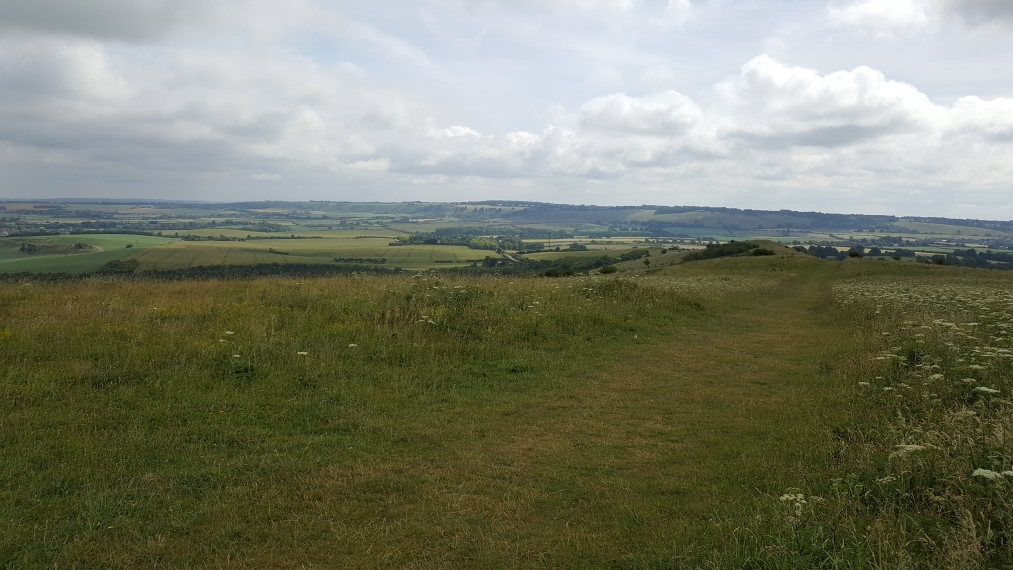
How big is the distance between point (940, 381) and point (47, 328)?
1660 centimetres

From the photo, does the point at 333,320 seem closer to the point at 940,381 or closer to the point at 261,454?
the point at 261,454

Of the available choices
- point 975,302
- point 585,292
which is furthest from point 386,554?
point 975,302

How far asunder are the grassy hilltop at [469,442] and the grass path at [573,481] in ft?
0.12

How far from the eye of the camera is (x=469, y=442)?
25.5ft

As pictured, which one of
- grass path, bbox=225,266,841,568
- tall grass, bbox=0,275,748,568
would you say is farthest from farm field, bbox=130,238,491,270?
grass path, bbox=225,266,841,568

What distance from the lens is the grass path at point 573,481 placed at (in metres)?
4.96

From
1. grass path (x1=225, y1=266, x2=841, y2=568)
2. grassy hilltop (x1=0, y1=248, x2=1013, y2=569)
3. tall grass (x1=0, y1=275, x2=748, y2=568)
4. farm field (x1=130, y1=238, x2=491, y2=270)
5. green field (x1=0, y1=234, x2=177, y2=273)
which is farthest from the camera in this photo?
farm field (x1=130, y1=238, x2=491, y2=270)

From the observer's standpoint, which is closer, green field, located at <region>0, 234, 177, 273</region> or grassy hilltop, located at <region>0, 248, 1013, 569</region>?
grassy hilltop, located at <region>0, 248, 1013, 569</region>

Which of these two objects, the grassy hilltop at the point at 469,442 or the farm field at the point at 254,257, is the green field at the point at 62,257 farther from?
the grassy hilltop at the point at 469,442

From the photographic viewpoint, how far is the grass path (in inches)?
195

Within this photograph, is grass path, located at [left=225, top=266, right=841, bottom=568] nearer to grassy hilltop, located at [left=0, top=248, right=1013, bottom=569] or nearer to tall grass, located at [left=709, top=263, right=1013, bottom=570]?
grassy hilltop, located at [left=0, top=248, right=1013, bottom=569]

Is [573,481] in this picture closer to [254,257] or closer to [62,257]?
[254,257]

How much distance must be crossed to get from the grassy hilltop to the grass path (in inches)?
1.5

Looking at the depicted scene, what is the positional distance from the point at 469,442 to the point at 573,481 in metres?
1.87
